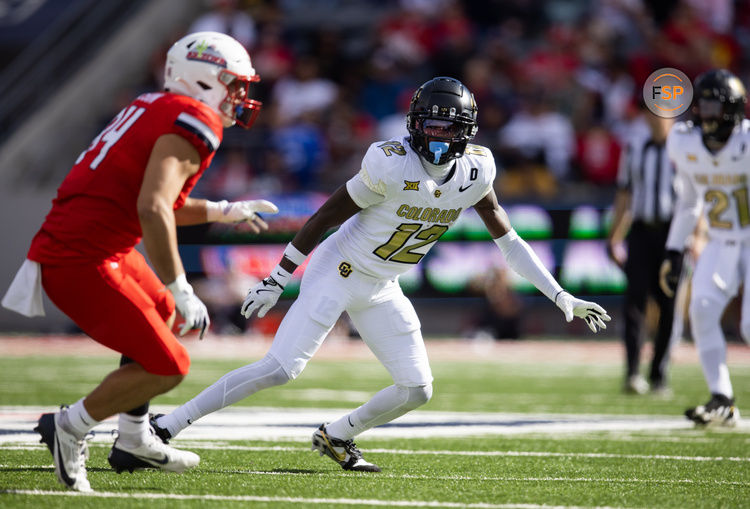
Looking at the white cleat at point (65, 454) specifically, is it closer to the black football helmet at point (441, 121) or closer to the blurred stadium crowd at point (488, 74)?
the black football helmet at point (441, 121)

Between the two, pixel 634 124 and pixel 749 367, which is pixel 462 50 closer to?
pixel 634 124

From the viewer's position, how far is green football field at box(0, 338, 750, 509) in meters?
3.52

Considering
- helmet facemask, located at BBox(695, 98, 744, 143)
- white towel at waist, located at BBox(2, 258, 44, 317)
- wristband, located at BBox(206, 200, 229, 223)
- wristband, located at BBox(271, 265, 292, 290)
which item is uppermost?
helmet facemask, located at BBox(695, 98, 744, 143)

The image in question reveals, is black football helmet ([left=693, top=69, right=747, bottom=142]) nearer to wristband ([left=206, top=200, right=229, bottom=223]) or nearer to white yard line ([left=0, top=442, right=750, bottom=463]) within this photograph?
white yard line ([left=0, top=442, right=750, bottom=463])

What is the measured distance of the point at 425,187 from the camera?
13.6 feet

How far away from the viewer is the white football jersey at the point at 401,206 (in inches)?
162

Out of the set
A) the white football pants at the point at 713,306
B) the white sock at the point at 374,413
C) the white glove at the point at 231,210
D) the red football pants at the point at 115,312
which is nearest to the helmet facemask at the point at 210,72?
the white glove at the point at 231,210

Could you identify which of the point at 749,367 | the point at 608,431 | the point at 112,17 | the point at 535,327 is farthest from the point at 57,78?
the point at 608,431

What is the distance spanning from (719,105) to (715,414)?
165 cm

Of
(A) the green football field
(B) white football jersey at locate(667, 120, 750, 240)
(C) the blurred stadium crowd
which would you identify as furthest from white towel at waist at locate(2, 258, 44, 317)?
(C) the blurred stadium crowd

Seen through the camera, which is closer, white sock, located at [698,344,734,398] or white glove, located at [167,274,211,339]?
white glove, located at [167,274,211,339]

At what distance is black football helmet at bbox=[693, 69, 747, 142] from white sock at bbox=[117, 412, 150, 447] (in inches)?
141

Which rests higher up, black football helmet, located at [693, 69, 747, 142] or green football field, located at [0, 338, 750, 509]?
black football helmet, located at [693, 69, 747, 142]

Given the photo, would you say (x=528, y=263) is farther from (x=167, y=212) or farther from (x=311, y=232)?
(x=167, y=212)
